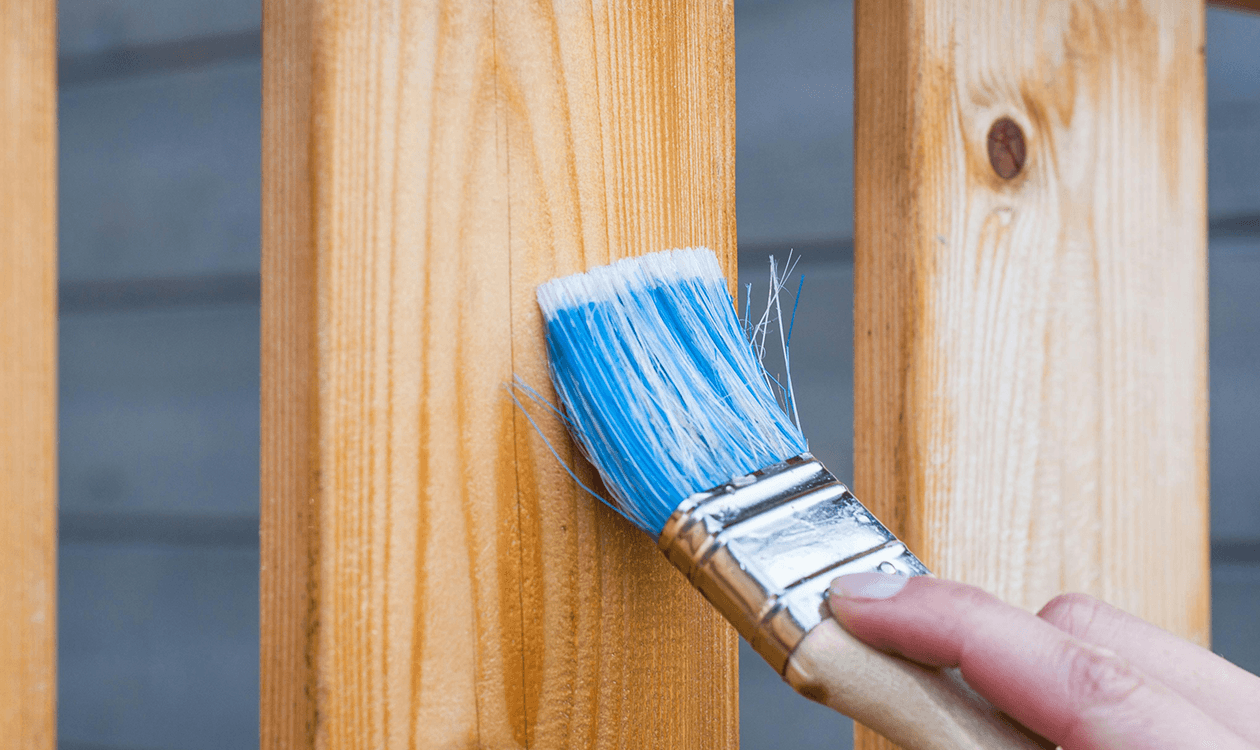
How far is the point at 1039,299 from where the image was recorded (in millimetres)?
669

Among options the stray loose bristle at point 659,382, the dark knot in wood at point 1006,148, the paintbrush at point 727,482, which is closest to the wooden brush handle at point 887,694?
the paintbrush at point 727,482

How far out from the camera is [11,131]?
1.51 ft

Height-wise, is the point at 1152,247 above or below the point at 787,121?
below

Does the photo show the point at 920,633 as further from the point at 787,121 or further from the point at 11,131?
the point at 787,121

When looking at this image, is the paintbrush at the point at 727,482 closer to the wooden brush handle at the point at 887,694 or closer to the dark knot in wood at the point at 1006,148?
the wooden brush handle at the point at 887,694

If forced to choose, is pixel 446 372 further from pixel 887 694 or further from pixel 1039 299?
pixel 1039 299

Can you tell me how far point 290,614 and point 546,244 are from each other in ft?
0.83

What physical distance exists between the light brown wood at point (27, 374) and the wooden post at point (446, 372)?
0.41 feet

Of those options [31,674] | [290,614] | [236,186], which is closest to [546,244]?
[290,614]

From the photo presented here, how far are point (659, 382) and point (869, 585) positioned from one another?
0.18 metres

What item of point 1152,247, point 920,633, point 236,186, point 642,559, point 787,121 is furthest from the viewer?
point 236,186

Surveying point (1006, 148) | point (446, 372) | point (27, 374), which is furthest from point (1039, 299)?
point (27, 374)

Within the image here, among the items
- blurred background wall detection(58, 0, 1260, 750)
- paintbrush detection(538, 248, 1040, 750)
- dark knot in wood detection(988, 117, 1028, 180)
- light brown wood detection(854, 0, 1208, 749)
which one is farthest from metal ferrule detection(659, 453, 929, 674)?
blurred background wall detection(58, 0, 1260, 750)

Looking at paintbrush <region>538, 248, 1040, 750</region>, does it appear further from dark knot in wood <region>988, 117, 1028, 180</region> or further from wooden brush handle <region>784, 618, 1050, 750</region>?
dark knot in wood <region>988, 117, 1028, 180</region>
